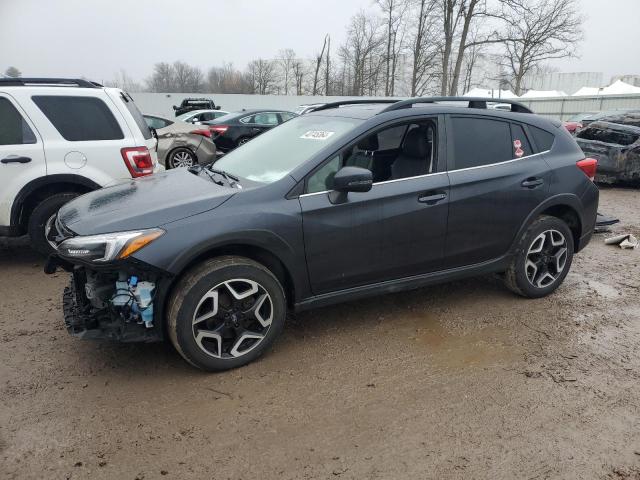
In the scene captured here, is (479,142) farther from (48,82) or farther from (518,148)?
(48,82)

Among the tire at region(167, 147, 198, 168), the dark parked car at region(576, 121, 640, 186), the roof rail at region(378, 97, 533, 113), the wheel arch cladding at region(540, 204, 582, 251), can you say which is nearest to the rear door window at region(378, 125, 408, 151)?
the roof rail at region(378, 97, 533, 113)

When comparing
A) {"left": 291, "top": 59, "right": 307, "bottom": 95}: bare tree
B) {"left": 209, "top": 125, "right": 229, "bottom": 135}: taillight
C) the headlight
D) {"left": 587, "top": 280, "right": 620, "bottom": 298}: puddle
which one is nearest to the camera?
the headlight

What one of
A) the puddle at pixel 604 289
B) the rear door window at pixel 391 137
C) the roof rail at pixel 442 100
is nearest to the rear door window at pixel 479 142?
the roof rail at pixel 442 100

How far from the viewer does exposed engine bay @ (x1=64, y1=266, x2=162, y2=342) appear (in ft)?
9.53

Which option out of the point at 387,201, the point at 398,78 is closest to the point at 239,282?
the point at 387,201

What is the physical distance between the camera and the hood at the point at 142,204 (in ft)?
9.62

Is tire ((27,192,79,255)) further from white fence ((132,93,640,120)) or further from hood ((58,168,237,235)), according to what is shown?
white fence ((132,93,640,120))

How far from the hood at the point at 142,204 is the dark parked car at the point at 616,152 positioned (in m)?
9.86

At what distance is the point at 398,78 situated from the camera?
45.9 meters

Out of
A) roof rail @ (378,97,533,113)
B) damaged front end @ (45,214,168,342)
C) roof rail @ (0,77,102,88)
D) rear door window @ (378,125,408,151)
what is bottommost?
damaged front end @ (45,214,168,342)

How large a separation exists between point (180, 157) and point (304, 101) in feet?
103

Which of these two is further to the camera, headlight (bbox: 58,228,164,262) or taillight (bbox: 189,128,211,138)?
taillight (bbox: 189,128,211,138)

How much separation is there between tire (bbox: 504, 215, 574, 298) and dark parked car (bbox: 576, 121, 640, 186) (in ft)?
24.4

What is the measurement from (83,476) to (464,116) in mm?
3488
